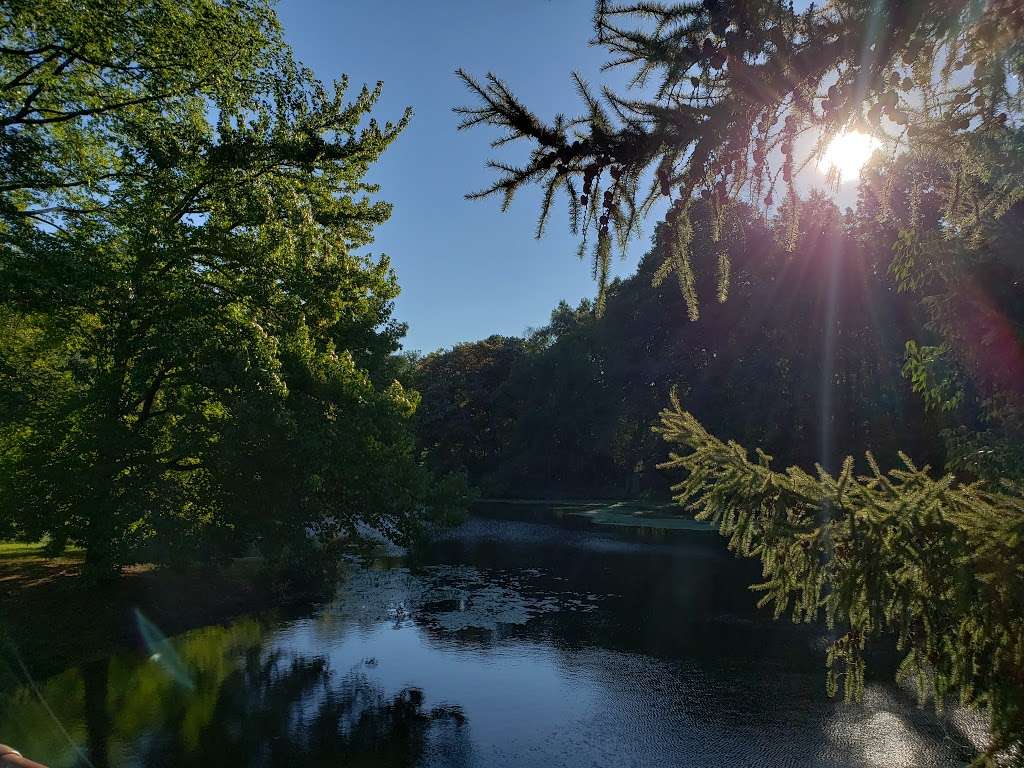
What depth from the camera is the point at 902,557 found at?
4.13 m

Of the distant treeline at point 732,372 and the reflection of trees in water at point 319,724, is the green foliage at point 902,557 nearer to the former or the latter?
the reflection of trees in water at point 319,724

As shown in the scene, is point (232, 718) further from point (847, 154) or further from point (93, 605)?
point (847, 154)

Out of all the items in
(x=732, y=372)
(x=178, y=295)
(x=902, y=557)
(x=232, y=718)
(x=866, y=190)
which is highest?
(x=732, y=372)

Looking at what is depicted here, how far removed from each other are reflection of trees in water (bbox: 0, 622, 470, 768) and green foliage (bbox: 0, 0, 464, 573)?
3235 millimetres

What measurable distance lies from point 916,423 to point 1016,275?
2653 cm

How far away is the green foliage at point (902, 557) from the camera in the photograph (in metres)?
3.82

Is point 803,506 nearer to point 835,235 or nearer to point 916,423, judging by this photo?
Answer: point 916,423

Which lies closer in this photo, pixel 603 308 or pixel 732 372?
pixel 603 308

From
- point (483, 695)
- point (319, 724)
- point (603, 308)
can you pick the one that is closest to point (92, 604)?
→ point (319, 724)

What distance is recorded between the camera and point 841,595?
4.27 m

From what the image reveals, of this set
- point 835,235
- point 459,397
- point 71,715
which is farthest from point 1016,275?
point 459,397

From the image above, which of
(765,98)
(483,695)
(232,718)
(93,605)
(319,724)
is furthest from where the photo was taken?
(93,605)

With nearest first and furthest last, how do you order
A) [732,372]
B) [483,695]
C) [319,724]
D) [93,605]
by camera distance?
[319,724] → [483,695] → [93,605] → [732,372]

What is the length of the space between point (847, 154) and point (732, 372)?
138 feet
